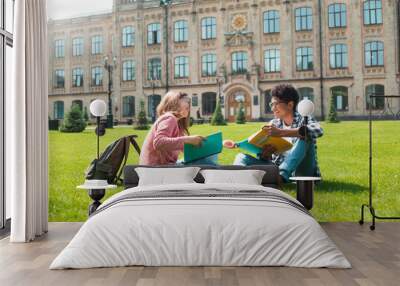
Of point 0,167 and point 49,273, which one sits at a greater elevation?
point 0,167

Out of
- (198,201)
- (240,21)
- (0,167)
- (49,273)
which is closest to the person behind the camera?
(49,273)

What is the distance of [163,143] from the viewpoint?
20.9 feet

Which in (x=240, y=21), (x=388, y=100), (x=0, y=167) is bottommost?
(x=0, y=167)

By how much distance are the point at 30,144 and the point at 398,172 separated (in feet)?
14.4

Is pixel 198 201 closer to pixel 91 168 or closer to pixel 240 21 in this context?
pixel 91 168

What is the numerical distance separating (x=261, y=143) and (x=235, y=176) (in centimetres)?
83

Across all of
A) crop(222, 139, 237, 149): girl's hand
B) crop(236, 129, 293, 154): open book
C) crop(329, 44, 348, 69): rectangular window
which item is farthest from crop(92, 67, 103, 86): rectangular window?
crop(329, 44, 348, 69): rectangular window

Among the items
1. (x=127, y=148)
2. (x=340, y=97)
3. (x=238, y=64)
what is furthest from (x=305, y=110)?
(x=127, y=148)

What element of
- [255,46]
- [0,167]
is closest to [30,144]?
[0,167]

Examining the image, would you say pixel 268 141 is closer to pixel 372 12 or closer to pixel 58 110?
pixel 372 12

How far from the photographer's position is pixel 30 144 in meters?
5.24

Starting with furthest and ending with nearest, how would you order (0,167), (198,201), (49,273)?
(0,167)
(198,201)
(49,273)

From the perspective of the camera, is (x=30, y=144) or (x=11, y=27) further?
(x=11, y=27)

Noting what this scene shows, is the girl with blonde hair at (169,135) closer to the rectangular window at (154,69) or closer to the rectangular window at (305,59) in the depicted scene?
the rectangular window at (154,69)
